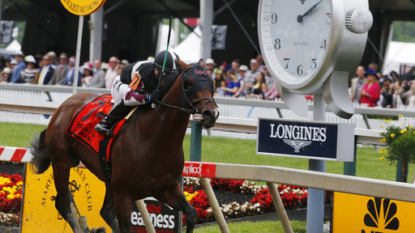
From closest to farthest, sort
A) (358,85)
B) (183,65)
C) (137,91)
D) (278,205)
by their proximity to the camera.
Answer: (183,65)
(278,205)
(137,91)
(358,85)

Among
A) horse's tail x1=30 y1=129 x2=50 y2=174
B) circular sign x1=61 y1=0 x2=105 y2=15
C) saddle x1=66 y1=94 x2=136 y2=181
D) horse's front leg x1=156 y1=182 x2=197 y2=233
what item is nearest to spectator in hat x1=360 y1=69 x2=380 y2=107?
circular sign x1=61 y1=0 x2=105 y2=15

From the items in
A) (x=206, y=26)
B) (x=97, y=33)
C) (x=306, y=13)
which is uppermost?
(x=206, y=26)

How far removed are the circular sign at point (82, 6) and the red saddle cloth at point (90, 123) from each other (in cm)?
248

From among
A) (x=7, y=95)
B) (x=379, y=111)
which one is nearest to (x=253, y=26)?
(x=7, y=95)

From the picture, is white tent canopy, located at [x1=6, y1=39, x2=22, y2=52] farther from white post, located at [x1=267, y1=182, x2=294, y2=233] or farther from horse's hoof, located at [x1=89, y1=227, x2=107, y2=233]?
white post, located at [x1=267, y1=182, x2=294, y2=233]

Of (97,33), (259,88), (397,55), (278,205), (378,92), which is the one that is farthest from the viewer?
(97,33)

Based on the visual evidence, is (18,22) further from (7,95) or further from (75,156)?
(75,156)

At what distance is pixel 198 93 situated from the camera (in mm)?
5656

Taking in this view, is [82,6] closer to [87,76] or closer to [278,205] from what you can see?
[278,205]

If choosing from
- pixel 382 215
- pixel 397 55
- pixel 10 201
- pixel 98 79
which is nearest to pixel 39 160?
pixel 10 201

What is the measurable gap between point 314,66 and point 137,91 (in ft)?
4.83

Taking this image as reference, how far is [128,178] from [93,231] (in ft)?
3.30

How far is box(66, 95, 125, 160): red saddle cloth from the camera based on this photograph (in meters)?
6.58

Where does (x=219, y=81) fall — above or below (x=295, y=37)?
below
